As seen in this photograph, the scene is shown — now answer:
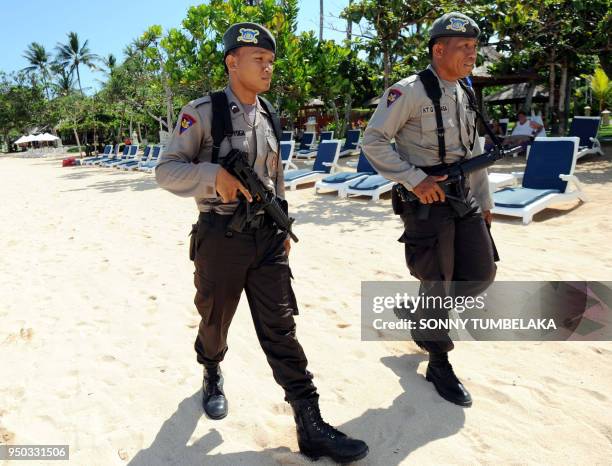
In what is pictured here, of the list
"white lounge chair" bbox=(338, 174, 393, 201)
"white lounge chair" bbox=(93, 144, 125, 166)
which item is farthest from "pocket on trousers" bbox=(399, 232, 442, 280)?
"white lounge chair" bbox=(93, 144, 125, 166)

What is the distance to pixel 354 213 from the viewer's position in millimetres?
7570

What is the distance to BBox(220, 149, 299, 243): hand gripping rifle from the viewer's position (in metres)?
1.89

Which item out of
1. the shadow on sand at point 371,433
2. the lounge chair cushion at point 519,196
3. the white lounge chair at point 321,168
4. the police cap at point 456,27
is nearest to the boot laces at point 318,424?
the shadow on sand at point 371,433

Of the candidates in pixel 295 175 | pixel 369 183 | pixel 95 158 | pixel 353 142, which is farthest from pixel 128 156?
pixel 369 183

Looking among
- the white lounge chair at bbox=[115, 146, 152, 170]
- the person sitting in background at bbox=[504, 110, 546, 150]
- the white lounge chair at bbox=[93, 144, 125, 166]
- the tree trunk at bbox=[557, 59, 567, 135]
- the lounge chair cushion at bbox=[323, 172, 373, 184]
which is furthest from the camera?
the white lounge chair at bbox=[93, 144, 125, 166]

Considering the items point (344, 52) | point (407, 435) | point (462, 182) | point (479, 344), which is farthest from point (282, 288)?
point (344, 52)

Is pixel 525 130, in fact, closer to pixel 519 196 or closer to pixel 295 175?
pixel 295 175

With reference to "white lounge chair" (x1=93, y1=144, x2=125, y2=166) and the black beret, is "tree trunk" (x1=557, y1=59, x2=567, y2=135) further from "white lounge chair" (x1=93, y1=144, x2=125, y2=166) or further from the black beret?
"white lounge chair" (x1=93, y1=144, x2=125, y2=166)

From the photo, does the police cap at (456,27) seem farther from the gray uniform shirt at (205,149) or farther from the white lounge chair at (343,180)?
Answer: the white lounge chair at (343,180)

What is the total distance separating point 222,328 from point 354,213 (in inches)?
220

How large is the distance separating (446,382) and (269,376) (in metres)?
1.07

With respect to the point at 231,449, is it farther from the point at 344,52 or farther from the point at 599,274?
the point at 344,52

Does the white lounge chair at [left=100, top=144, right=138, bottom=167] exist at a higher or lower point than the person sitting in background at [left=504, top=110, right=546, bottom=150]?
lower

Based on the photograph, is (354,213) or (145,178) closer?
(354,213)
